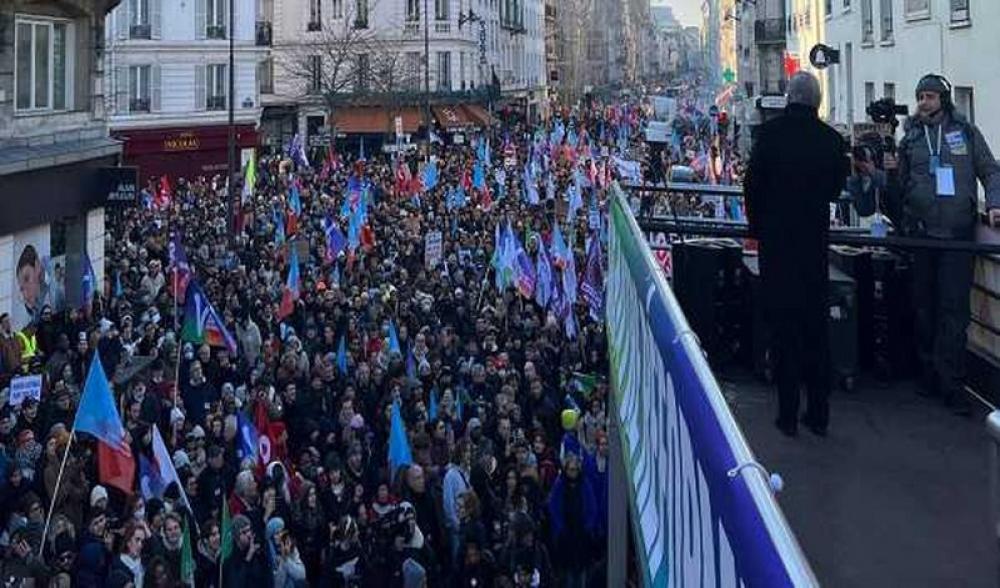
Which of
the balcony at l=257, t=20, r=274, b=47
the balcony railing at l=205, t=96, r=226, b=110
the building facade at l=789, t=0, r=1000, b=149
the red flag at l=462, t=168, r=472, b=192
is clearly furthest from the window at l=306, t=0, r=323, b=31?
the building facade at l=789, t=0, r=1000, b=149

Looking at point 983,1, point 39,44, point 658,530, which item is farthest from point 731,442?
point 39,44

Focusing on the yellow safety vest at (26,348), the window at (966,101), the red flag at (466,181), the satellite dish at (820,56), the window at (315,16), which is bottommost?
the yellow safety vest at (26,348)

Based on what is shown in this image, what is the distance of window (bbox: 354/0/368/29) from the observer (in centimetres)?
5872


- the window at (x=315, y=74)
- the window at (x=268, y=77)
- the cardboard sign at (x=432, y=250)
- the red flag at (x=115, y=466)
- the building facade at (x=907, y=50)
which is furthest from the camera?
the window at (x=315, y=74)

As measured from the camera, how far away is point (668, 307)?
3557 millimetres

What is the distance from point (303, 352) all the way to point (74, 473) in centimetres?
477

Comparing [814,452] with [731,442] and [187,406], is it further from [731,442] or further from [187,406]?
[187,406]

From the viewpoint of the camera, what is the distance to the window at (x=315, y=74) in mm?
57506

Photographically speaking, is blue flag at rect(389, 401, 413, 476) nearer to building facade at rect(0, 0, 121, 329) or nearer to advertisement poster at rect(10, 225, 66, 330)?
building facade at rect(0, 0, 121, 329)

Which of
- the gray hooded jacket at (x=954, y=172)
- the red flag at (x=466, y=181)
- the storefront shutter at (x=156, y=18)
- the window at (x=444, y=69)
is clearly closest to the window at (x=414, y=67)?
the window at (x=444, y=69)

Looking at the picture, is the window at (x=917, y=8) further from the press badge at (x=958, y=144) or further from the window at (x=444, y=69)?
the window at (x=444, y=69)

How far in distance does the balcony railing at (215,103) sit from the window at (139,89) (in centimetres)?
266

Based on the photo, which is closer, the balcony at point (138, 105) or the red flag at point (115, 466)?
the red flag at point (115, 466)

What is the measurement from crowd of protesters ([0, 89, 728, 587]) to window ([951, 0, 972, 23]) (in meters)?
7.04
